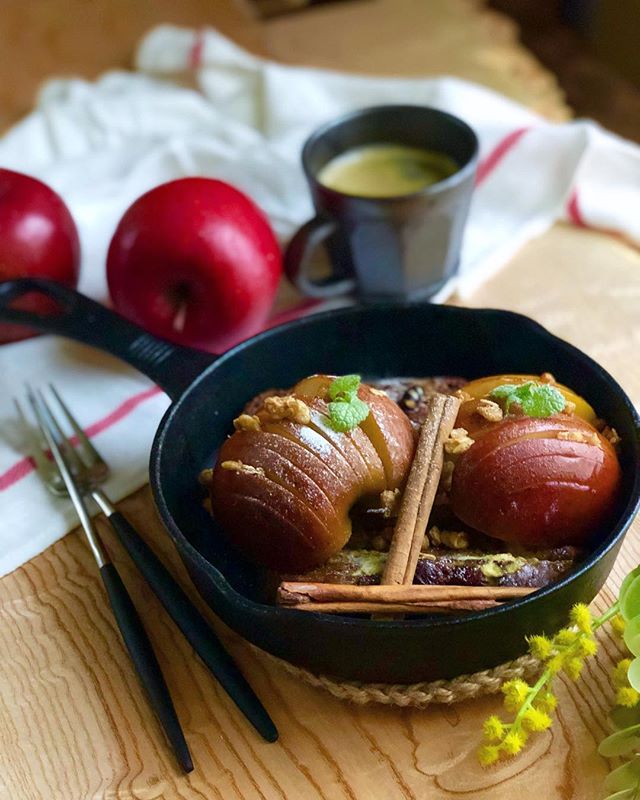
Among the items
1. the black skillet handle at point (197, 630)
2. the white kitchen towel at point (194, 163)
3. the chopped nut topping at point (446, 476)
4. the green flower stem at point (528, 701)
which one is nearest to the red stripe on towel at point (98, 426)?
the white kitchen towel at point (194, 163)

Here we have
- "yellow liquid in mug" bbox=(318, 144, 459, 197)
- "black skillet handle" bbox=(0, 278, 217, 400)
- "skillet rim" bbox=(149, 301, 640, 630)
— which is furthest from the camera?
"yellow liquid in mug" bbox=(318, 144, 459, 197)

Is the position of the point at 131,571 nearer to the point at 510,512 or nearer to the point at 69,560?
the point at 69,560

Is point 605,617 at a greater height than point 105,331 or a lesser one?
lesser

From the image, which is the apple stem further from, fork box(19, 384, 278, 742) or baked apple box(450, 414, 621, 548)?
baked apple box(450, 414, 621, 548)

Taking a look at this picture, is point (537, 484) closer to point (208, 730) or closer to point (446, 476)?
point (446, 476)

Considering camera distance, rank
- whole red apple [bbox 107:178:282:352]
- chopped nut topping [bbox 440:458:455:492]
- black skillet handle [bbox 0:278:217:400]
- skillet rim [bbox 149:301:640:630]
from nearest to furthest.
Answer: skillet rim [bbox 149:301:640:630] → chopped nut topping [bbox 440:458:455:492] → black skillet handle [bbox 0:278:217:400] → whole red apple [bbox 107:178:282:352]

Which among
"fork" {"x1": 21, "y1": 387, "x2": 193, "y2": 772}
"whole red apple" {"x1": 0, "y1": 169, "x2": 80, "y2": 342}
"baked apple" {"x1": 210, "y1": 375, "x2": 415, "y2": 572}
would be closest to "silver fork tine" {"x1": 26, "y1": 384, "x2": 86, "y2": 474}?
"fork" {"x1": 21, "y1": 387, "x2": 193, "y2": 772}

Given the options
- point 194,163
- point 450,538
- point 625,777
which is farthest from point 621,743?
point 194,163
